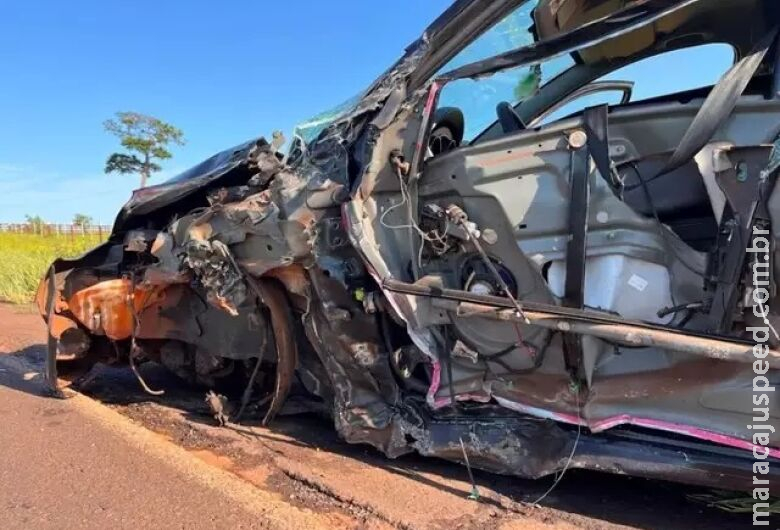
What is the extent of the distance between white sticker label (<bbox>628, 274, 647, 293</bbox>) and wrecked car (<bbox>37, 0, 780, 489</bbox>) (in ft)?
0.04

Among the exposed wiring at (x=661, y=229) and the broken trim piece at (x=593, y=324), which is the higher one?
the exposed wiring at (x=661, y=229)

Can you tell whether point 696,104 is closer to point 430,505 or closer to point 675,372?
point 675,372

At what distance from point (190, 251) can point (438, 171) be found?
4.75 feet

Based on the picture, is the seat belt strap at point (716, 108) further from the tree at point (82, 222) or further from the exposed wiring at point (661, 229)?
the tree at point (82, 222)

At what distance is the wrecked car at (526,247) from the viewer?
2.26m

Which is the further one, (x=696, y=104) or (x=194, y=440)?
(x=194, y=440)

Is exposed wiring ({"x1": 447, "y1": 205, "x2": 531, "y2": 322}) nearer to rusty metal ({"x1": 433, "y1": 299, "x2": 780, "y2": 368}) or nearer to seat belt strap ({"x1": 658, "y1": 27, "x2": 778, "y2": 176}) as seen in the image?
rusty metal ({"x1": 433, "y1": 299, "x2": 780, "y2": 368})

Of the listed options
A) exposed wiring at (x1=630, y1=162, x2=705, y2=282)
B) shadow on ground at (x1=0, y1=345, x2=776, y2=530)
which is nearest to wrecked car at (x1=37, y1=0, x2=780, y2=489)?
exposed wiring at (x1=630, y1=162, x2=705, y2=282)

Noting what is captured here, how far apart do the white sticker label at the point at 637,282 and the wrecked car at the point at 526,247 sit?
11mm

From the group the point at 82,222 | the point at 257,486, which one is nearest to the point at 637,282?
the point at 257,486

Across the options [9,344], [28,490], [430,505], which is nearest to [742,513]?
[430,505]

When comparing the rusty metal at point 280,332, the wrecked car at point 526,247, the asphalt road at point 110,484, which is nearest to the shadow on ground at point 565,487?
the wrecked car at point 526,247

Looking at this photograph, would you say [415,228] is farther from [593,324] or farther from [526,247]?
[593,324]

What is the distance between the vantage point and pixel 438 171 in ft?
9.25
